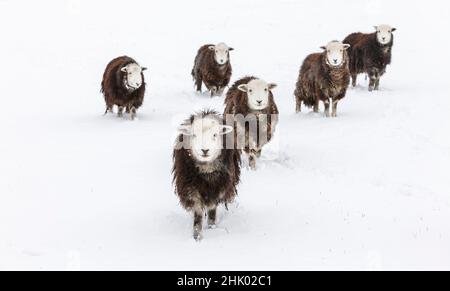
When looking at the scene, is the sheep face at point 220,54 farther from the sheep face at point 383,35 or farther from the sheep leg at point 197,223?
the sheep leg at point 197,223

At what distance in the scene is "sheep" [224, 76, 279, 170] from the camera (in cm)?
1031

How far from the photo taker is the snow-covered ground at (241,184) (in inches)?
276

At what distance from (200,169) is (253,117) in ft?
10.6

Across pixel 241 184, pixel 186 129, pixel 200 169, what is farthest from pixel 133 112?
pixel 200 169

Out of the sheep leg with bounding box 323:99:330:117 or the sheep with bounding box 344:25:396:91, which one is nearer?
the sheep leg with bounding box 323:99:330:117

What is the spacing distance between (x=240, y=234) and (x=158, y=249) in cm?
114

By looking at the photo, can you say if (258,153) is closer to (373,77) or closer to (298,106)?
(298,106)

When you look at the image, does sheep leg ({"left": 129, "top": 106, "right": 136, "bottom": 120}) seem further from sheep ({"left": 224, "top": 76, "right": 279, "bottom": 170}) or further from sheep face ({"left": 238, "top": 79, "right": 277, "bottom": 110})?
sheep face ({"left": 238, "top": 79, "right": 277, "bottom": 110})

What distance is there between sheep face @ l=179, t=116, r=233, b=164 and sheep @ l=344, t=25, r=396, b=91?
10.5 metres

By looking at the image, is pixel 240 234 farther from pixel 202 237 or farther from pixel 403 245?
pixel 403 245

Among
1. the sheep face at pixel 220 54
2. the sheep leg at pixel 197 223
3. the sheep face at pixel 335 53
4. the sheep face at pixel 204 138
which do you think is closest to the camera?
the sheep face at pixel 204 138

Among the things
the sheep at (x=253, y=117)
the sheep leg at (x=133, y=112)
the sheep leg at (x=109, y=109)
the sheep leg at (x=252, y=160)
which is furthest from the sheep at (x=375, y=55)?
the sheep leg at (x=252, y=160)

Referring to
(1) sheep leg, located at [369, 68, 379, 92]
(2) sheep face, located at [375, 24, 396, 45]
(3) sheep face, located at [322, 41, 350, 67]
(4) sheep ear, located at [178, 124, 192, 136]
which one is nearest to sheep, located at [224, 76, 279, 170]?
(4) sheep ear, located at [178, 124, 192, 136]

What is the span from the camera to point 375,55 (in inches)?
669
